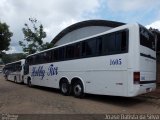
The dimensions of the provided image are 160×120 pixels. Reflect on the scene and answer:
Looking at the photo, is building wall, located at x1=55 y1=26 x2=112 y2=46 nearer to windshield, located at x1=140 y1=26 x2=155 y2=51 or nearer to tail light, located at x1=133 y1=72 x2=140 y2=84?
windshield, located at x1=140 y1=26 x2=155 y2=51

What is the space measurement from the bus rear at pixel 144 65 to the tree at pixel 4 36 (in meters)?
12.4

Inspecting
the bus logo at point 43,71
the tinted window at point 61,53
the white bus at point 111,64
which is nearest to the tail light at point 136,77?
→ the white bus at point 111,64

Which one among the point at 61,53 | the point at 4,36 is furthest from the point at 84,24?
the point at 61,53

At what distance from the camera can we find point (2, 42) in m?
19.5

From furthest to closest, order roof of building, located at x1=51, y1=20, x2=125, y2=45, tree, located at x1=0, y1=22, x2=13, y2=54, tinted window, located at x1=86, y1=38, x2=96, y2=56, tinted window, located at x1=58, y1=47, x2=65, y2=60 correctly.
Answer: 1. roof of building, located at x1=51, y1=20, x2=125, y2=45
2. tree, located at x1=0, y1=22, x2=13, y2=54
3. tinted window, located at x1=58, y1=47, x2=65, y2=60
4. tinted window, located at x1=86, y1=38, x2=96, y2=56

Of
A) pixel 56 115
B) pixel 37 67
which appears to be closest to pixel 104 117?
pixel 56 115

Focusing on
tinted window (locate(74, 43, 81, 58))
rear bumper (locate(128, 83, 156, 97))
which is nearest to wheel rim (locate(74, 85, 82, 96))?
tinted window (locate(74, 43, 81, 58))

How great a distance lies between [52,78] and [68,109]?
678cm

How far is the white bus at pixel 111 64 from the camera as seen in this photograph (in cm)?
972

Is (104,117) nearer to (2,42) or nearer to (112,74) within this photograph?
(112,74)

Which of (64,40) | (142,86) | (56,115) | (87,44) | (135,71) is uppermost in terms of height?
(64,40)

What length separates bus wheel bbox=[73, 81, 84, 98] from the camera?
1284 centimetres

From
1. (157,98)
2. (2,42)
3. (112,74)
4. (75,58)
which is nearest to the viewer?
(112,74)

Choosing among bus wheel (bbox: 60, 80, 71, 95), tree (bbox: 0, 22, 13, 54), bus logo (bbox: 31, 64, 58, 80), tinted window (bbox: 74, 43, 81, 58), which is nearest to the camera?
tinted window (bbox: 74, 43, 81, 58)
